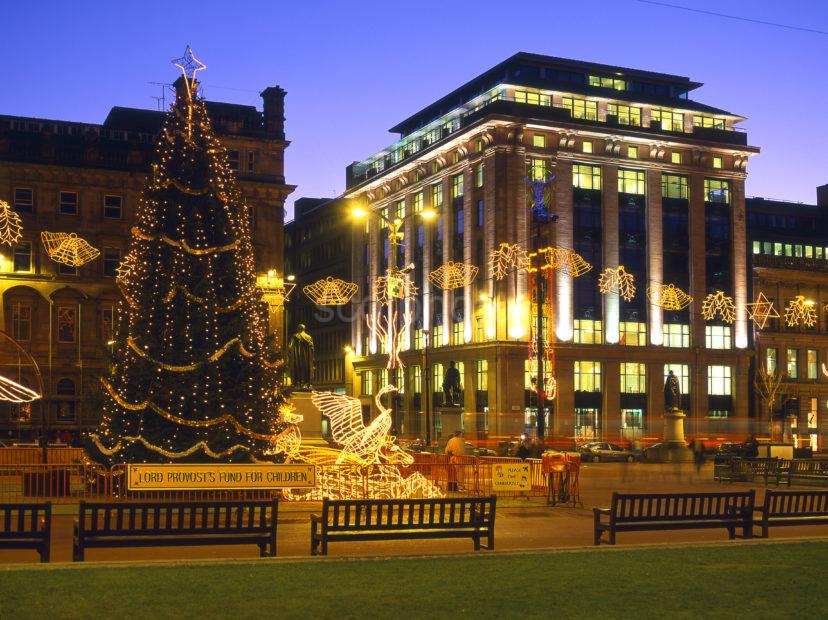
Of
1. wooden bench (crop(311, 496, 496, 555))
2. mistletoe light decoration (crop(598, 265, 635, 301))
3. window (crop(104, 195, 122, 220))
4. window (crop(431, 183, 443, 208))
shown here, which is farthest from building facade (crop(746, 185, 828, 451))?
wooden bench (crop(311, 496, 496, 555))

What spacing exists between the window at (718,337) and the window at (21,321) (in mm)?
51091

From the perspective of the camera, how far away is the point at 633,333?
285ft

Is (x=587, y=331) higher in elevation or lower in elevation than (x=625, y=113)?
lower

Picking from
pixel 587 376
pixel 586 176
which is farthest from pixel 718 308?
pixel 586 176

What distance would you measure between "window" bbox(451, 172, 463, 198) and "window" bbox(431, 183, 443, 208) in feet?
7.11

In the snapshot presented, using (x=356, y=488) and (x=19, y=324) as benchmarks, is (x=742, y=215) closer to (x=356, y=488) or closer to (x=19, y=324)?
(x=19, y=324)

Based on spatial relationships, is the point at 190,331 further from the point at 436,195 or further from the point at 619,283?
the point at 436,195

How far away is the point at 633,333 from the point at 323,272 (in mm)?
40380

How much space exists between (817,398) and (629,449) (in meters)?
39.6

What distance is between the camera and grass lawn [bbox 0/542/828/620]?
1123 cm

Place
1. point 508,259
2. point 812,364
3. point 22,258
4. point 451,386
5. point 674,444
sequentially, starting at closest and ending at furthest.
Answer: point 451,386 → point 674,444 → point 508,259 → point 22,258 → point 812,364

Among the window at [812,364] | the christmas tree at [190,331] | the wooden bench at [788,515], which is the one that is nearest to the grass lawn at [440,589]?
the wooden bench at [788,515]

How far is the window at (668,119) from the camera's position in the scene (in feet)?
299

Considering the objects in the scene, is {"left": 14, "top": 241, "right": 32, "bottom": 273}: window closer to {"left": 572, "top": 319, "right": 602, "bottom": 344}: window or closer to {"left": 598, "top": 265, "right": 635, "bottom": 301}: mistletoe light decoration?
{"left": 598, "top": 265, "right": 635, "bottom": 301}: mistletoe light decoration
